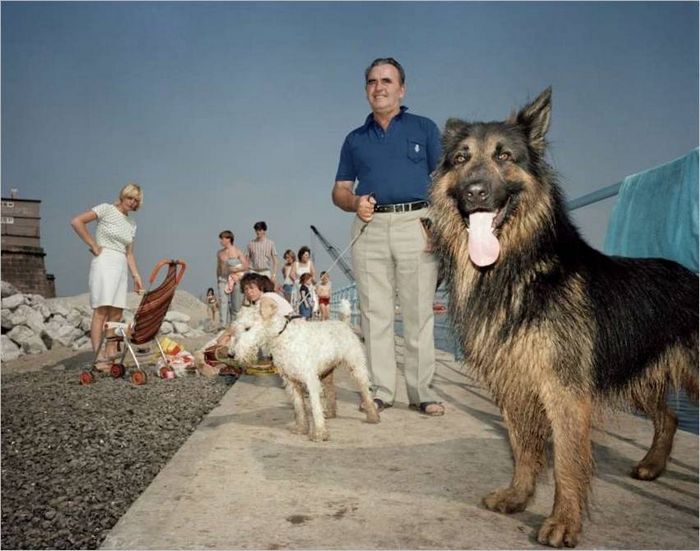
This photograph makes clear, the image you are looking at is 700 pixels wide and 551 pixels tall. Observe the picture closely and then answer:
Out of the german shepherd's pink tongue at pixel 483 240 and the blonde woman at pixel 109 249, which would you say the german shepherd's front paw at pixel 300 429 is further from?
the blonde woman at pixel 109 249

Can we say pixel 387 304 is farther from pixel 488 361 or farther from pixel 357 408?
pixel 488 361

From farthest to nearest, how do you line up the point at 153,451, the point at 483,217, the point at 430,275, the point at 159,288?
1. the point at 159,288
2. the point at 430,275
3. the point at 153,451
4. the point at 483,217

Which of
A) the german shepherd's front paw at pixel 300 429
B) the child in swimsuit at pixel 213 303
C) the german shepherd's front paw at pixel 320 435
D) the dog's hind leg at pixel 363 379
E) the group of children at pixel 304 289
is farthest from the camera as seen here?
the child in swimsuit at pixel 213 303

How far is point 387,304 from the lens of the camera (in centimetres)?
532

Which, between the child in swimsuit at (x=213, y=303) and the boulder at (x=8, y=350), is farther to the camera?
the child in swimsuit at (x=213, y=303)

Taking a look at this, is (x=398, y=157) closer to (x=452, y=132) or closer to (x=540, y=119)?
(x=452, y=132)

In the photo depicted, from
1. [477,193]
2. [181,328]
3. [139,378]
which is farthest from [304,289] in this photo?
[477,193]

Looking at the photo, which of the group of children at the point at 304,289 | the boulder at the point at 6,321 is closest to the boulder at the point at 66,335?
the boulder at the point at 6,321

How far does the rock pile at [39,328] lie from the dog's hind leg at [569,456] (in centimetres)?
1340

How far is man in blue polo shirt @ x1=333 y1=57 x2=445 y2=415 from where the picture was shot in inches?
202

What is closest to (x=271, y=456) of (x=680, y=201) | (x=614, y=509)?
(x=614, y=509)

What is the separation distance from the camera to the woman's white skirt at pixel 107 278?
7633 millimetres

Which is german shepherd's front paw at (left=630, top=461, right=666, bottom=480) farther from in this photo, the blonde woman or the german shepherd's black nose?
the blonde woman

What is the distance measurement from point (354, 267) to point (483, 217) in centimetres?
276
